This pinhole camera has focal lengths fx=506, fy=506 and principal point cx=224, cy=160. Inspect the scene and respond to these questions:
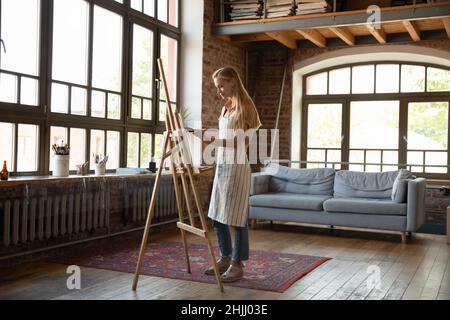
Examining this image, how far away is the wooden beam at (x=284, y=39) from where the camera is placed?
754cm

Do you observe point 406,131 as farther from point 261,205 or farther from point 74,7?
point 74,7

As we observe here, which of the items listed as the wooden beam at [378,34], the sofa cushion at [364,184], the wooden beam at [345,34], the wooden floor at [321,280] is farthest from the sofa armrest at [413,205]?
the wooden beam at [345,34]

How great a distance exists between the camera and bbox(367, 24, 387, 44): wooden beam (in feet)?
23.1

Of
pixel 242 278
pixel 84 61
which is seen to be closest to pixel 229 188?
pixel 242 278

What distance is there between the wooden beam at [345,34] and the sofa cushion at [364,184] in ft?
6.61

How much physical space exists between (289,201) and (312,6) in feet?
8.79

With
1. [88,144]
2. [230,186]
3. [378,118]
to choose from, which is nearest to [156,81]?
[88,144]

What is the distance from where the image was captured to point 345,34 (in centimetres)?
742

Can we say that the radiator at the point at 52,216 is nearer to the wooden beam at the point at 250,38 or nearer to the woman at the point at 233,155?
the woman at the point at 233,155

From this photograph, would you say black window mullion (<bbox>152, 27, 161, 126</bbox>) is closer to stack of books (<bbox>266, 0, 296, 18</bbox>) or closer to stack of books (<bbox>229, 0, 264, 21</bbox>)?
stack of books (<bbox>229, 0, 264, 21</bbox>)

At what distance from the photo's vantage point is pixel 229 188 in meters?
3.73

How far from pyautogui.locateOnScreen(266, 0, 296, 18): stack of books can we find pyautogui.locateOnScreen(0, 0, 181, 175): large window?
134 centimetres

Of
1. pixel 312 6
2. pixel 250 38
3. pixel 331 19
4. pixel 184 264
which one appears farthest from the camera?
pixel 250 38

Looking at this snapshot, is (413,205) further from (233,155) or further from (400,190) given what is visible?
(233,155)
